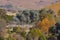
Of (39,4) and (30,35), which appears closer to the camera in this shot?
(30,35)

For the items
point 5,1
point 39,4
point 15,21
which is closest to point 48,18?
point 15,21

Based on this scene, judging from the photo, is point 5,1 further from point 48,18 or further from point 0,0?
point 48,18

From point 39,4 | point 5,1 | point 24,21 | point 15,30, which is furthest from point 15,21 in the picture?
point 5,1

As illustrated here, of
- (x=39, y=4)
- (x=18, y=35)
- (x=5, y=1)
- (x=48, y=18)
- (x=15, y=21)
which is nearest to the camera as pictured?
(x=18, y=35)

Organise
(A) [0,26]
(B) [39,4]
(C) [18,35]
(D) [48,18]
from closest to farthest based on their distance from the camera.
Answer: (C) [18,35]
(A) [0,26]
(D) [48,18]
(B) [39,4]

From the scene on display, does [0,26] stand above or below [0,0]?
above

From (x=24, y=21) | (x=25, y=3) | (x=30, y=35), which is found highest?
(x=30, y=35)

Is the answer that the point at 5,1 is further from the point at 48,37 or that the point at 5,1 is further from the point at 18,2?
the point at 48,37

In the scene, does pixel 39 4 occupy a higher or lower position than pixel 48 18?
lower

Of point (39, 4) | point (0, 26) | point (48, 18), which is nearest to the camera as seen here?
point (0, 26)
